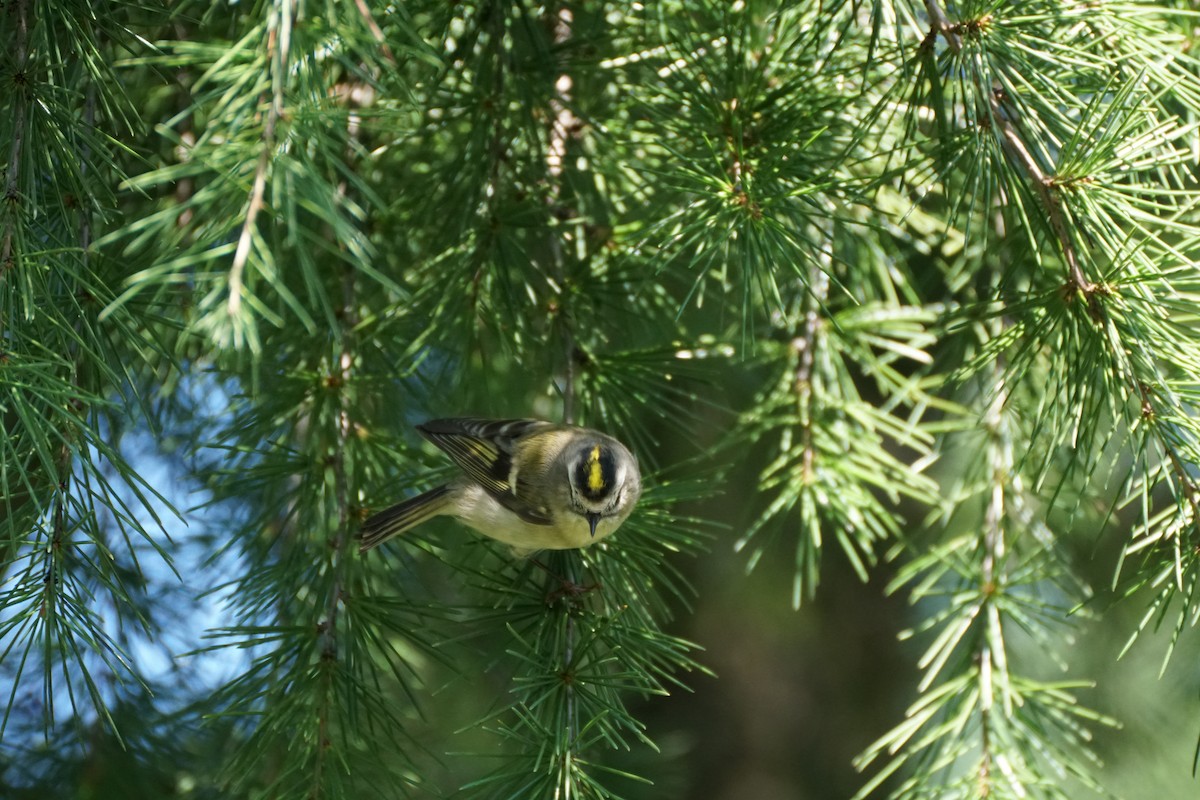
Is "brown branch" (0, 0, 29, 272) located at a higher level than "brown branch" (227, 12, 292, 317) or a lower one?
higher

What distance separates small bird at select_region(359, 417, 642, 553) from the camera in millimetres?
1781

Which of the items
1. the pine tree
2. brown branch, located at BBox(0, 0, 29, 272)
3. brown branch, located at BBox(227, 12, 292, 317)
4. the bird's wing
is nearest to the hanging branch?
the pine tree

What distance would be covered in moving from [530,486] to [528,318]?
1.01 feet

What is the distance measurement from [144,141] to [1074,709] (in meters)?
1.74

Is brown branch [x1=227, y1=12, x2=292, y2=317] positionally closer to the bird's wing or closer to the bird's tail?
the bird's tail

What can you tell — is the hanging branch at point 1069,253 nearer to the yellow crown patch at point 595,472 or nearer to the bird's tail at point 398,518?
the yellow crown patch at point 595,472

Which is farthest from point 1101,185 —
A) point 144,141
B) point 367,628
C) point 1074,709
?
point 144,141

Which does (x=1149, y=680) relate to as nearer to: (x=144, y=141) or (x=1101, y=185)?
(x=1101, y=185)

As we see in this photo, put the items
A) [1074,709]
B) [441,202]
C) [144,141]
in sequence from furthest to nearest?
1. [441,202]
2. [144,141]
3. [1074,709]

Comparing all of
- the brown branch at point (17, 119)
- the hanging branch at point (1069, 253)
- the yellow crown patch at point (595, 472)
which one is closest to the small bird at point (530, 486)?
Result: the yellow crown patch at point (595, 472)

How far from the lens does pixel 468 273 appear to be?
72.5 inches

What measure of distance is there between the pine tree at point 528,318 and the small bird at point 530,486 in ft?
0.16

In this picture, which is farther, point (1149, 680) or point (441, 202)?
point (1149, 680)

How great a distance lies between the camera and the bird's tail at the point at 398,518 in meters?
1.62
